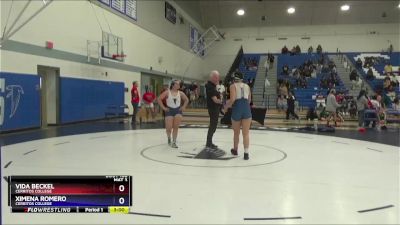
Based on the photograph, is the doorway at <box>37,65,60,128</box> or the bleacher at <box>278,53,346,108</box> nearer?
the doorway at <box>37,65,60,128</box>

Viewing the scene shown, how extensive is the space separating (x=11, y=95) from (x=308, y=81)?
22.6 m

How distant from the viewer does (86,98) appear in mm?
14977

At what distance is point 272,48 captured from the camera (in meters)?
34.1

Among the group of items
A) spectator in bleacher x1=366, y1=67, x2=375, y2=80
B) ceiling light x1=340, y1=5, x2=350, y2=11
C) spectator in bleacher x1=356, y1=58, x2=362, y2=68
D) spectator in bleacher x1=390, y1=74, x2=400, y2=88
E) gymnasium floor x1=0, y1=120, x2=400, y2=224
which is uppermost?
ceiling light x1=340, y1=5, x2=350, y2=11

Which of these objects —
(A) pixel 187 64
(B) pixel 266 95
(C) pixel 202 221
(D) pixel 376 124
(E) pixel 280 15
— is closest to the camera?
(C) pixel 202 221

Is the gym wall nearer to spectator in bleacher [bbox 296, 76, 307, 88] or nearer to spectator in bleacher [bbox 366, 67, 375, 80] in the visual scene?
spectator in bleacher [bbox 296, 76, 307, 88]

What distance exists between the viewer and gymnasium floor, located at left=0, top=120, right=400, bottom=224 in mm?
3672

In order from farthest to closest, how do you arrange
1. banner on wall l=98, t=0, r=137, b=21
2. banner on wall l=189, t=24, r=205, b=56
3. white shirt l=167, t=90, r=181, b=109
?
1. banner on wall l=189, t=24, r=205, b=56
2. banner on wall l=98, t=0, r=137, b=21
3. white shirt l=167, t=90, r=181, b=109

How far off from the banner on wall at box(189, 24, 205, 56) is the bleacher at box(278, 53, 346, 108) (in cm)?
767

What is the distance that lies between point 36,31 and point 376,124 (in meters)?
13.6

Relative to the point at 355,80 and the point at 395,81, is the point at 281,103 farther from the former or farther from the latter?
the point at 395,81

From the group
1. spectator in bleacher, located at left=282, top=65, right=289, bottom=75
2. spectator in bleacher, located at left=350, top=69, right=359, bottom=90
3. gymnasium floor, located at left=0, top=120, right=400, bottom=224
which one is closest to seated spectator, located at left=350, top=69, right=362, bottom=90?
spectator in bleacher, located at left=350, top=69, right=359, bottom=90

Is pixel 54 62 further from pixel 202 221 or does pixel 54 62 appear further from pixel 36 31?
pixel 202 221

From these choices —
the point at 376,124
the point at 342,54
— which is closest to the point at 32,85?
the point at 376,124
